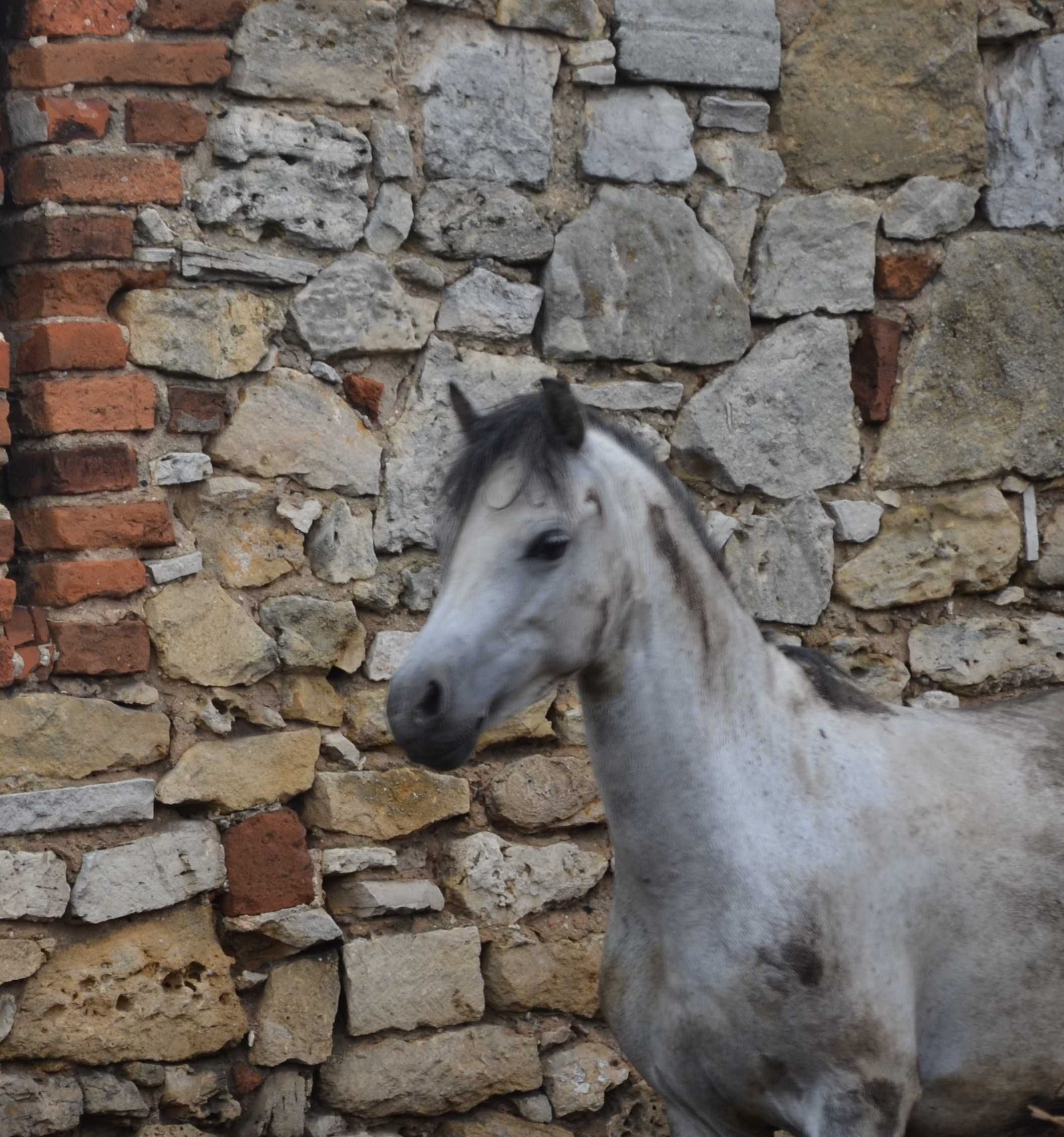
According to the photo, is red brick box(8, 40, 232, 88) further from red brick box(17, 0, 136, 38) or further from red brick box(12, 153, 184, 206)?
red brick box(12, 153, 184, 206)

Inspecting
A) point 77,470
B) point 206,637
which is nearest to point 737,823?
point 206,637

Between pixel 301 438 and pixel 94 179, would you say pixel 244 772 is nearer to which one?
pixel 301 438

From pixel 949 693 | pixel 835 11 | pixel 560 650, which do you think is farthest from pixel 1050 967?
pixel 835 11

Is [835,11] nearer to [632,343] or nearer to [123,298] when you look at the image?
[632,343]

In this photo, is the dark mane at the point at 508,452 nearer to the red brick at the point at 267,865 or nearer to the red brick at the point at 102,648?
the red brick at the point at 102,648

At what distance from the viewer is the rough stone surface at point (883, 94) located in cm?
414

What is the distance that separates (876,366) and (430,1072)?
2.11 meters

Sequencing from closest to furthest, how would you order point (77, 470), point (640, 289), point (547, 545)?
point (547, 545) < point (77, 470) < point (640, 289)

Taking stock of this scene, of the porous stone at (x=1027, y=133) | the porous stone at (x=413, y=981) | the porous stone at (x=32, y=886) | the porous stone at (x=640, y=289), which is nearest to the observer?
the porous stone at (x=32, y=886)

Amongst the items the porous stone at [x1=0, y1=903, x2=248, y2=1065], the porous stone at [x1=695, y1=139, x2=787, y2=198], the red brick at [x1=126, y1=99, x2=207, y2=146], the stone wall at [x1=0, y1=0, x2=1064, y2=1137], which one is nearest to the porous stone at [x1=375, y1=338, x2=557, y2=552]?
the stone wall at [x1=0, y1=0, x2=1064, y2=1137]

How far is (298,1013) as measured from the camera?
3.50 metres

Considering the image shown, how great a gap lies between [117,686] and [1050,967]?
6.47 feet

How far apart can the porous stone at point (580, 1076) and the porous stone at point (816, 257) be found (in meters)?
1.91

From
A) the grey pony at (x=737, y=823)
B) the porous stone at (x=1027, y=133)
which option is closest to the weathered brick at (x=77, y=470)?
the grey pony at (x=737, y=823)
